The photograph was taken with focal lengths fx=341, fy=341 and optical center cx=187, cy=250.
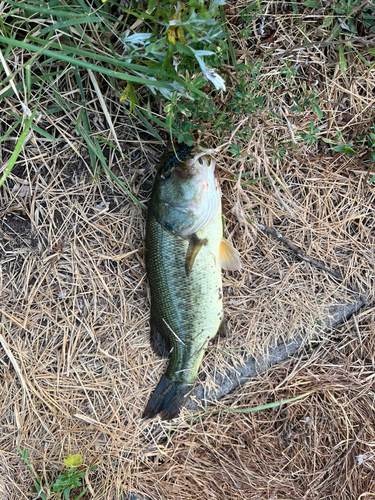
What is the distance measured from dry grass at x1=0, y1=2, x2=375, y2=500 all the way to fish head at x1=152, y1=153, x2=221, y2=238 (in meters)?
0.29

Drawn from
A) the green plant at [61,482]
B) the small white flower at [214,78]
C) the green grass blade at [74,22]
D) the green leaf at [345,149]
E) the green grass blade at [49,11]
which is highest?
the green grass blade at [49,11]

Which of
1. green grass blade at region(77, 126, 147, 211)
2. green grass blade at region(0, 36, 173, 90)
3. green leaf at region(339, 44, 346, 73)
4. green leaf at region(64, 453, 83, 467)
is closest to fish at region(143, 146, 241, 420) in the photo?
green grass blade at region(77, 126, 147, 211)

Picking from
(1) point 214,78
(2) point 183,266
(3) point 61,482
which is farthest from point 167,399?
(1) point 214,78

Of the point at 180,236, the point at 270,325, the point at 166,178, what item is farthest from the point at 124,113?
the point at 270,325

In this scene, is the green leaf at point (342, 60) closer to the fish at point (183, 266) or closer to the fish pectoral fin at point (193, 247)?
the fish at point (183, 266)

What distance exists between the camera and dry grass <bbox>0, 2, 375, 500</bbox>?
7.84 ft

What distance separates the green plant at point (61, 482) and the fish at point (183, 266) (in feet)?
1.98

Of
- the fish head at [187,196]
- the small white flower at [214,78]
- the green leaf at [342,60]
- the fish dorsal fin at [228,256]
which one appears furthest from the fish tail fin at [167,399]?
the green leaf at [342,60]

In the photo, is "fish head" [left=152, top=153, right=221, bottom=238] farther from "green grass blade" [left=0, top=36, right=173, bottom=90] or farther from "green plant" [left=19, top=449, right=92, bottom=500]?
"green plant" [left=19, top=449, right=92, bottom=500]

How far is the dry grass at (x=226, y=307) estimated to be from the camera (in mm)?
2389

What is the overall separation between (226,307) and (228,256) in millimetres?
437

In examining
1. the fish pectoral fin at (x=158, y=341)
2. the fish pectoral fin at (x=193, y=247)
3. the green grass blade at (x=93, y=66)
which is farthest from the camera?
the fish pectoral fin at (x=158, y=341)

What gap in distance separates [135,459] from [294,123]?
264 centimetres

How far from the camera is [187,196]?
6.88ft
